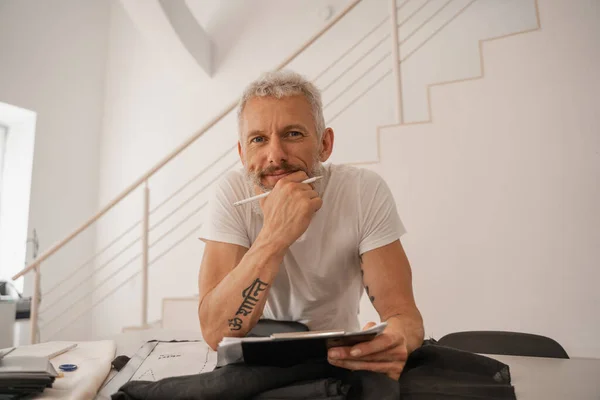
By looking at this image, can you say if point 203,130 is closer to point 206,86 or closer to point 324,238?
point 206,86

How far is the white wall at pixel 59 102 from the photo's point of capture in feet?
10.8

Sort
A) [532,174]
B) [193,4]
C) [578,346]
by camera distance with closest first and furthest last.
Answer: [578,346] < [532,174] < [193,4]

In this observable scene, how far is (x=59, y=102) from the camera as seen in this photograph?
361 cm

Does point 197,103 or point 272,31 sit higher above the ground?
point 272,31

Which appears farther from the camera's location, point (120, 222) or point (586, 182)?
point (120, 222)

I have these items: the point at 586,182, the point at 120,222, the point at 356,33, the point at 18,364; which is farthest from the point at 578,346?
the point at 120,222

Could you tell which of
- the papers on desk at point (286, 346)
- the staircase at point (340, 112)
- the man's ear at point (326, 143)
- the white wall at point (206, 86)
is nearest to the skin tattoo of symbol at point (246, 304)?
the papers on desk at point (286, 346)

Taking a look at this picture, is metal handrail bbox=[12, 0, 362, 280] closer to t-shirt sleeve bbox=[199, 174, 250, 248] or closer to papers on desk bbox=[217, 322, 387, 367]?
t-shirt sleeve bbox=[199, 174, 250, 248]

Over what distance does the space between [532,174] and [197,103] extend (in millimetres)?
2701

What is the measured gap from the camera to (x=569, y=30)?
1.79 m

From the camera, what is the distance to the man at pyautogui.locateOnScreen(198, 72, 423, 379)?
963mm

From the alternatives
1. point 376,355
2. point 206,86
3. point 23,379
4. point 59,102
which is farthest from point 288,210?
point 59,102

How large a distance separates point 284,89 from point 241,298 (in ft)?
1.80

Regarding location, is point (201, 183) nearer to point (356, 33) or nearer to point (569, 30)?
point (356, 33)
